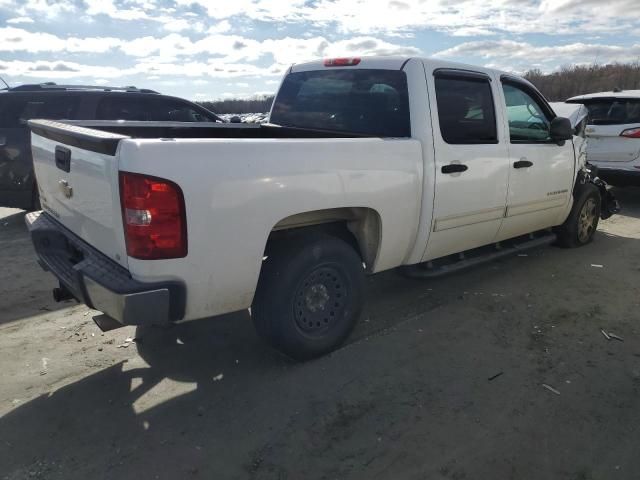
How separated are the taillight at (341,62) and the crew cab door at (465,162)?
69cm

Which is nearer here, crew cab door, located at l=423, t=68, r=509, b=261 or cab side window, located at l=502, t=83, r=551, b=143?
crew cab door, located at l=423, t=68, r=509, b=261

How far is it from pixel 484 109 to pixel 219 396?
120 inches

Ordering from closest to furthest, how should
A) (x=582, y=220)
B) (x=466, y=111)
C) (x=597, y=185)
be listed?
1. (x=466, y=111)
2. (x=582, y=220)
3. (x=597, y=185)

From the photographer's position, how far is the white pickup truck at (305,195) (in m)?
2.53

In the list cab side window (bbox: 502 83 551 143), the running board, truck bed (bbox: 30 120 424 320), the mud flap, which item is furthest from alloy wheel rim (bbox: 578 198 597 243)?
truck bed (bbox: 30 120 424 320)

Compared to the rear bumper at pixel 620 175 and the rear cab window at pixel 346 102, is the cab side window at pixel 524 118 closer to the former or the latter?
the rear cab window at pixel 346 102

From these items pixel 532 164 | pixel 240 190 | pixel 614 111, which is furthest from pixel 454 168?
pixel 614 111

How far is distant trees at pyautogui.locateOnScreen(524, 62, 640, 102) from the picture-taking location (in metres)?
32.6

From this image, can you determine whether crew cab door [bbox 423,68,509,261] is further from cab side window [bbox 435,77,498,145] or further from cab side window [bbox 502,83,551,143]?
cab side window [bbox 502,83,551,143]

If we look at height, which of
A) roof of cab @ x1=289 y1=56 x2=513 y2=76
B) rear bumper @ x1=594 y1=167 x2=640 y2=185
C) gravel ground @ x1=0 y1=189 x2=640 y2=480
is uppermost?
roof of cab @ x1=289 y1=56 x2=513 y2=76

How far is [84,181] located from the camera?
2814 mm

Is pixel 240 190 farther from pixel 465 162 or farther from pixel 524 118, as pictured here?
pixel 524 118

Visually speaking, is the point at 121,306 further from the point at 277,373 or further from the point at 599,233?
the point at 599,233

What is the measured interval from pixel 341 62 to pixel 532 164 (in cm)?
195
